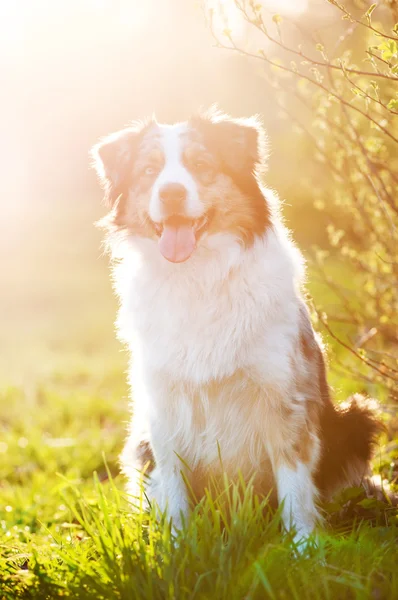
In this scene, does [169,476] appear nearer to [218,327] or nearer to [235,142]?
[218,327]

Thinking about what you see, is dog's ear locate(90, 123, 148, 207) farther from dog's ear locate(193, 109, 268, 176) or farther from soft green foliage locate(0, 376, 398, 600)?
soft green foliage locate(0, 376, 398, 600)

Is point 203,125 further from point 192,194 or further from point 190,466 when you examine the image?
point 190,466

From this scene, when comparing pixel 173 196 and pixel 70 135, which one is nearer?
pixel 173 196

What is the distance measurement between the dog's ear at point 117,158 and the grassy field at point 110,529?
1.33 metres

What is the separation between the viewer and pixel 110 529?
2.47 m

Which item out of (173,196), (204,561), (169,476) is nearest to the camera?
(204,561)

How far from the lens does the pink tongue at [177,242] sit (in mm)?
3090

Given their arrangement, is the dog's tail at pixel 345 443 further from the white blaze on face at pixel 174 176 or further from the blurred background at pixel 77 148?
the blurred background at pixel 77 148

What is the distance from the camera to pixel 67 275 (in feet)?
57.2

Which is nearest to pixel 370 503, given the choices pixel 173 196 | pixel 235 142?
pixel 173 196

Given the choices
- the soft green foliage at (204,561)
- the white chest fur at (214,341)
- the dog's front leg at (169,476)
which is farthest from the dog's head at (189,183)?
the soft green foliage at (204,561)

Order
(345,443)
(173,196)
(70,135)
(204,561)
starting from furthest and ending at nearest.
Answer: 1. (70,135)
2. (345,443)
3. (173,196)
4. (204,561)

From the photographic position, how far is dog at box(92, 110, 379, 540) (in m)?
3.05

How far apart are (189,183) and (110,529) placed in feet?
4.96
